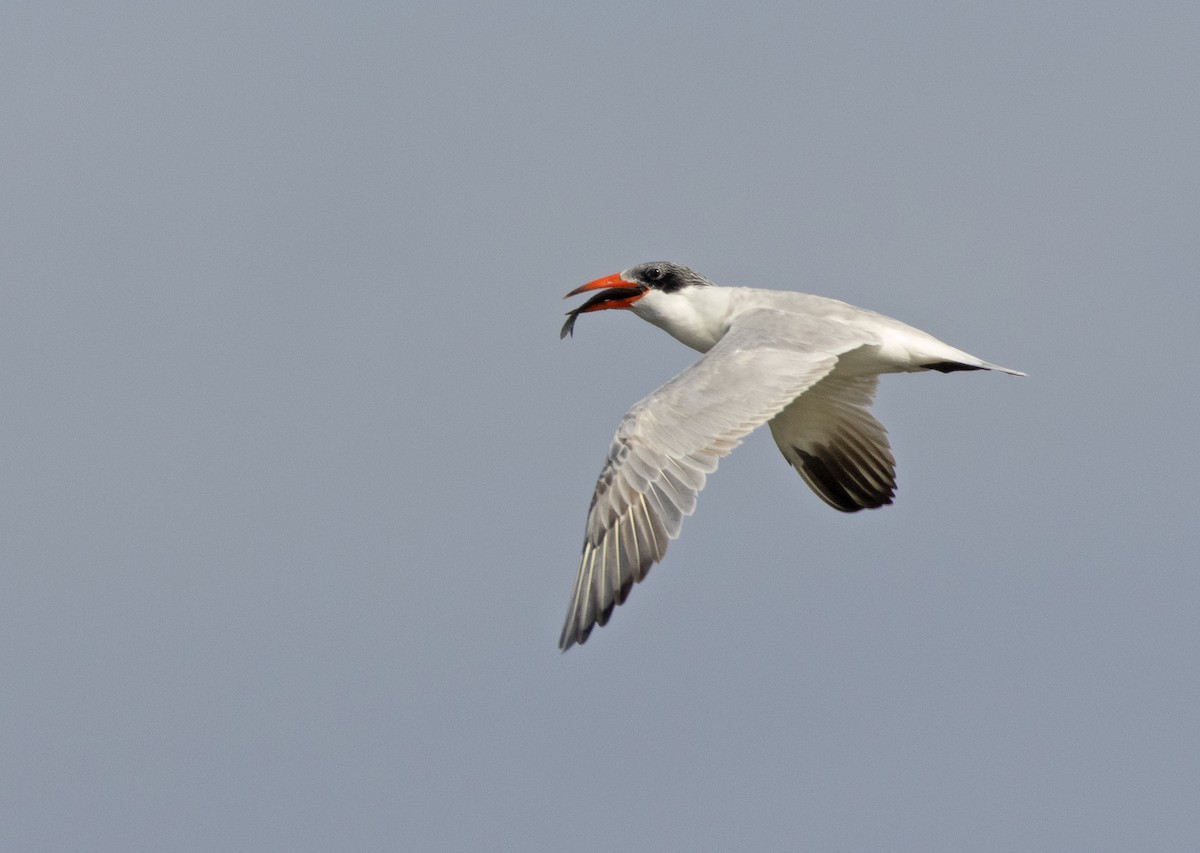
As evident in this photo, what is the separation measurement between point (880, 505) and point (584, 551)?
3.94 metres

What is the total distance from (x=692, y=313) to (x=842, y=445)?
172 cm

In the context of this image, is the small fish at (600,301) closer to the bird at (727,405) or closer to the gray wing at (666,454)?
the bird at (727,405)

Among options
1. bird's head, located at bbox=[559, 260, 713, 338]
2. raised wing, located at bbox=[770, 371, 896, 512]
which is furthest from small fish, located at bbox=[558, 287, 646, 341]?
raised wing, located at bbox=[770, 371, 896, 512]

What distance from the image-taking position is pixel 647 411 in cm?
1288

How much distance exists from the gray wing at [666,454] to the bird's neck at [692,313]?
1749 millimetres

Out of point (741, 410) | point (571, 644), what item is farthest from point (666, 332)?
point (571, 644)

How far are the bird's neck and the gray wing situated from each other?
5.74 ft

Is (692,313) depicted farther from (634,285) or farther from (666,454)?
(666,454)

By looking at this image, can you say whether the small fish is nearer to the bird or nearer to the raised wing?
the bird

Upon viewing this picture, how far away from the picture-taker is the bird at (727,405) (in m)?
12.4

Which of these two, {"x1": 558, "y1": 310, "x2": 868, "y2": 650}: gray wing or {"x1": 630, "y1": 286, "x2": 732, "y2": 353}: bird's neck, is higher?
{"x1": 630, "y1": 286, "x2": 732, "y2": 353}: bird's neck

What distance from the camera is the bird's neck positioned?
50.6 ft

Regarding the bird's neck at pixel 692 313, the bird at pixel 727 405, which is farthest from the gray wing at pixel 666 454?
the bird's neck at pixel 692 313

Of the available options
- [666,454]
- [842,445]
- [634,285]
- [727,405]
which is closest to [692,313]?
[634,285]
